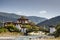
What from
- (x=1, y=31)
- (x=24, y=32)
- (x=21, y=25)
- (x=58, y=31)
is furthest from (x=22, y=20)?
(x=58, y=31)

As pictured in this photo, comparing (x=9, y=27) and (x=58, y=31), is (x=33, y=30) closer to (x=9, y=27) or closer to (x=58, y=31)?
(x=9, y=27)

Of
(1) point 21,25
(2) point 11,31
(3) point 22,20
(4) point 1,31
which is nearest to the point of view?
(4) point 1,31

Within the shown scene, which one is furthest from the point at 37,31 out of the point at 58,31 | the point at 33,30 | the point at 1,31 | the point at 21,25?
the point at 58,31

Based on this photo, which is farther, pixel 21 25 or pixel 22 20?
pixel 22 20

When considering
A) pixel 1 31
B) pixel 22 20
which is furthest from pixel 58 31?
pixel 22 20

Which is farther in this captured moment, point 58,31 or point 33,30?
point 33,30

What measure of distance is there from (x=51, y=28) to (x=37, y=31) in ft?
6.02

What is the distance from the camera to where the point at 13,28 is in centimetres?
2947

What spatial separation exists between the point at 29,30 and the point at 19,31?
1.88m

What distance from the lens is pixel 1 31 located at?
1045 inches

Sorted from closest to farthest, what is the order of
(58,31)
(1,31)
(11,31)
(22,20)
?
(58,31) → (1,31) → (11,31) → (22,20)

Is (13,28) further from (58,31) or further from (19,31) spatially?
(58,31)

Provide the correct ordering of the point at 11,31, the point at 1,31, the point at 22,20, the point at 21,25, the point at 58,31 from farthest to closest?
the point at 22,20 → the point at 21,25 → the point at 11,31 → the point at 1,31 → the point at 58,31

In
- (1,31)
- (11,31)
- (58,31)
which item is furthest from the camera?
(11,31)
